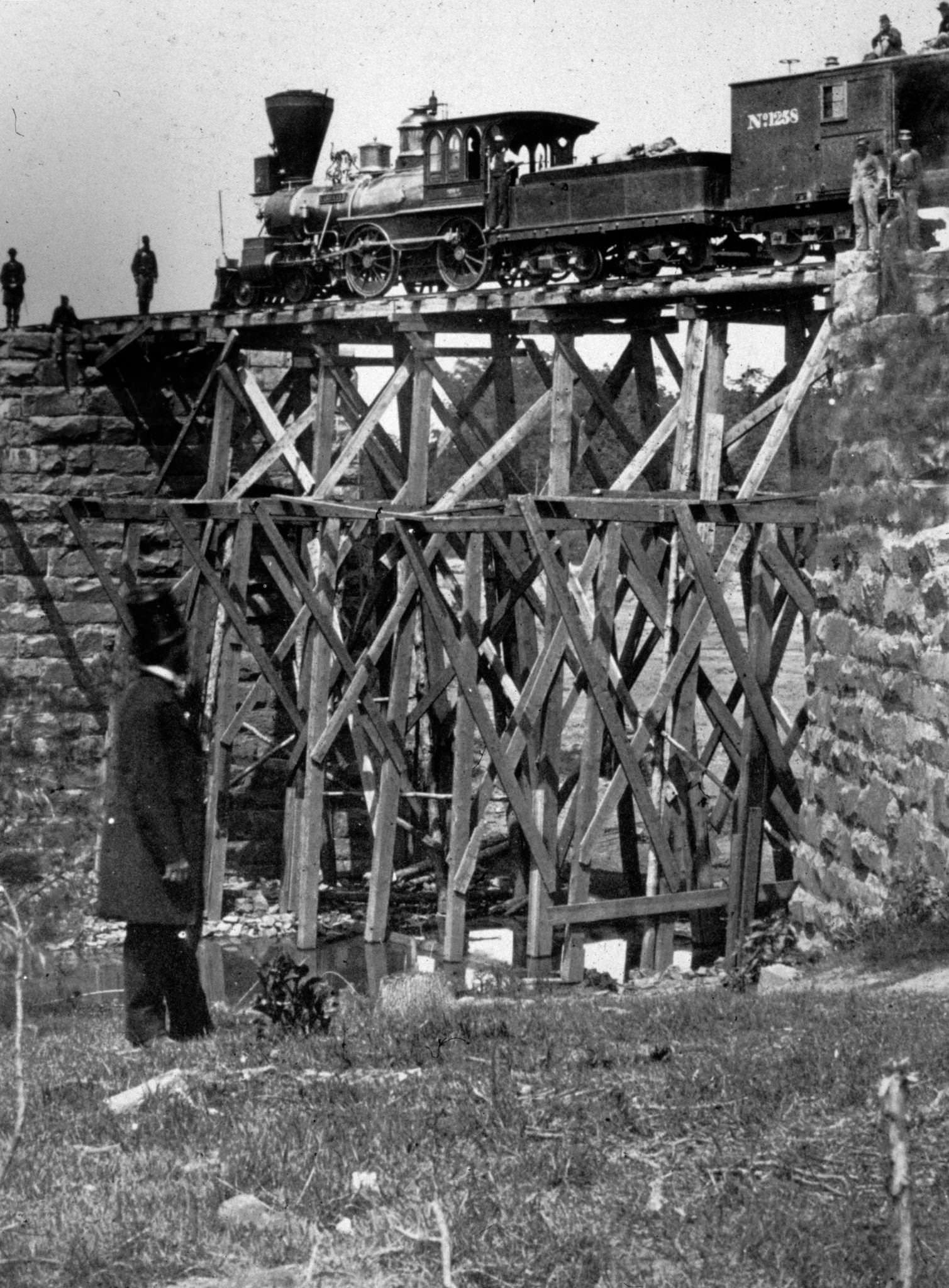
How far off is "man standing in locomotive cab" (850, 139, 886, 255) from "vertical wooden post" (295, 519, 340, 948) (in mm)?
4999

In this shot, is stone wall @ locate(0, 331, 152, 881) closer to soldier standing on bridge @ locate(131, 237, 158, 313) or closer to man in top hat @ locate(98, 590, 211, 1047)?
soldier standing on bridge @ locate(131, 237, 158, 313)

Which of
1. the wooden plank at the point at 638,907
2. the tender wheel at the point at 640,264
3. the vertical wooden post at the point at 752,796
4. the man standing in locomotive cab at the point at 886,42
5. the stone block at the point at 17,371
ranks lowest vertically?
the wooden plank at the point at 638,907

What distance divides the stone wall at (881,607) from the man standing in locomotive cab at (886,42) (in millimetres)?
4039

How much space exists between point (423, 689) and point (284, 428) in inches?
87.9

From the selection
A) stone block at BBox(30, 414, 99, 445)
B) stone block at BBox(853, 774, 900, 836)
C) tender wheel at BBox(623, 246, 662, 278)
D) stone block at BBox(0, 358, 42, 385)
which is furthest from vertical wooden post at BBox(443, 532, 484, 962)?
stone block at BBox(0, 358, 42, 385)

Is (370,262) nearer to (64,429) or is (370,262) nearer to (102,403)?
(102,403)

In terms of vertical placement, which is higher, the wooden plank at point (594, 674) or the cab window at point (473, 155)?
the cab window at point (473, 155)

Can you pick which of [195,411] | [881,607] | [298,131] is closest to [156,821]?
[881,607]

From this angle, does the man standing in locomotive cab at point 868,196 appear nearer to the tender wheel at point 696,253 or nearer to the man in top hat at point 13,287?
the tender wheel at point 696,253

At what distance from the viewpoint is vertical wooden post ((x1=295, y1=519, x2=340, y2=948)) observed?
11.8 meters

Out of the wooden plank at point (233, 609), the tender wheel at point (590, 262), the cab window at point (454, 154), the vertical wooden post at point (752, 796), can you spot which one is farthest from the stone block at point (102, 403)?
the vertical wooden post at point (752, 796)

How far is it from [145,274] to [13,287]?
98 centimetres

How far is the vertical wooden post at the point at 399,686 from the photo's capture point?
1152 cm

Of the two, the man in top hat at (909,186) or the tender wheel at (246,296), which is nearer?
the man in top hat at (909,186)
